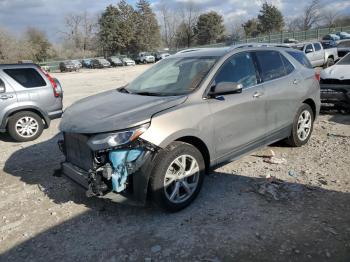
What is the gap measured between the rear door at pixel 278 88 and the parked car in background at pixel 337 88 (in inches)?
115

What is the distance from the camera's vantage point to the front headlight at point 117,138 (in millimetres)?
3766

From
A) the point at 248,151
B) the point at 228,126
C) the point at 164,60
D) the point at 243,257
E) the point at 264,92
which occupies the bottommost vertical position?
the point at 243,257

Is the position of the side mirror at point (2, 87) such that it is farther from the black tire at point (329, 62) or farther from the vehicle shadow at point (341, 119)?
the black tire at point (329, 62)

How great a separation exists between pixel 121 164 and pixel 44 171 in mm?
2586

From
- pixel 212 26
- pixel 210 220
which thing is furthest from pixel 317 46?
pixel 212 26

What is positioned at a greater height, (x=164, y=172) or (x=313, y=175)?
(x=164, y=172)

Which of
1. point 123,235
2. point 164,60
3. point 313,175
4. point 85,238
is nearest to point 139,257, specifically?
point 123,235

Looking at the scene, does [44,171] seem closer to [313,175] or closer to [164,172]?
[164,172]

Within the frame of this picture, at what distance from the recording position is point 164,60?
574 cm

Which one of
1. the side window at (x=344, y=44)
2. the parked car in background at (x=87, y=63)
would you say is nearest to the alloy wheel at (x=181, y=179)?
the side window at (x=344, y=44)

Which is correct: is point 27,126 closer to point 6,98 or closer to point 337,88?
point 6,98

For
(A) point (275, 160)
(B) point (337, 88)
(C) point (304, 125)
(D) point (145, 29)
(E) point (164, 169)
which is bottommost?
(A) point (275, 160)

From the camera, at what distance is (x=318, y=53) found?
18734 mm

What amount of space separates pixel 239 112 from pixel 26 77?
5296 mm
